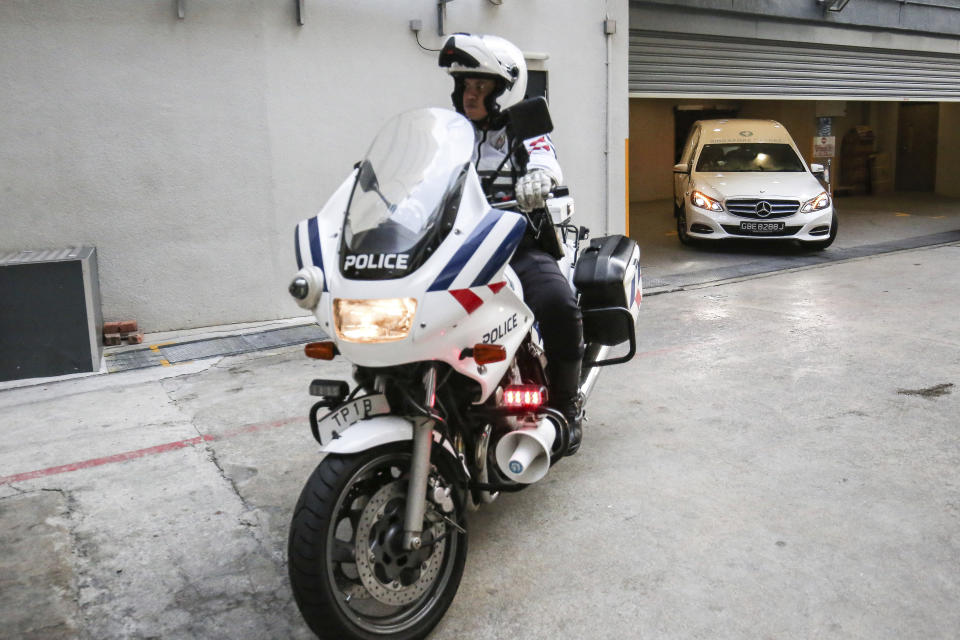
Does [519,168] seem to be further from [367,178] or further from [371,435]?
[371,435]

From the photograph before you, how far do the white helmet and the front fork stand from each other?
4.52 feet

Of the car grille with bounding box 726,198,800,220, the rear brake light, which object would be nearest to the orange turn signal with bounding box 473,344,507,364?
the rear brake light

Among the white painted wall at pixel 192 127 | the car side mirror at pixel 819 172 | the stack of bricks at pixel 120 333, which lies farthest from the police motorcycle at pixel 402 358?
the car side mirror at pixel 819 172

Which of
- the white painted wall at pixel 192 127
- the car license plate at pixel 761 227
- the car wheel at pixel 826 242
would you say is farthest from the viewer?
the car wheel at pixel 826 242

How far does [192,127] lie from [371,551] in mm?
5560

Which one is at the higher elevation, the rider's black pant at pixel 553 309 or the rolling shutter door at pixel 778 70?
the rolling shutter door at pixel 778 70

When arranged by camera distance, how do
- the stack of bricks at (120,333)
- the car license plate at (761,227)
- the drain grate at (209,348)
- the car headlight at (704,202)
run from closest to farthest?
the drain grate at (209,348), the stack of bricks at (120,333), the car license plate at (761,227), the car headlight at (704,202)

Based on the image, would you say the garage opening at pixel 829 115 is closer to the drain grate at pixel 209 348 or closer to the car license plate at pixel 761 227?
the car license plate at pixel 761 227

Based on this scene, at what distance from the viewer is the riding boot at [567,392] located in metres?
3.74

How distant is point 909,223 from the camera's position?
15.2 metres

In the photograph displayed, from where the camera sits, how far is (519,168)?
3.58 meters

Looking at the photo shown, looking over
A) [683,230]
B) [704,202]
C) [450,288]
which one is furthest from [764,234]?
[450,288]

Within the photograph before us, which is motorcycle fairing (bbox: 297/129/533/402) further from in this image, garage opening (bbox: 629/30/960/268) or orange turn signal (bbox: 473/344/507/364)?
garage opening (bbox: 629/30/960/268)

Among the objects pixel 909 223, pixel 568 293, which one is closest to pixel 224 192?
pixel 568 293
